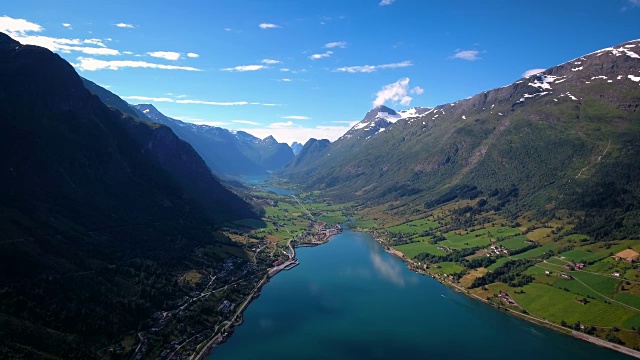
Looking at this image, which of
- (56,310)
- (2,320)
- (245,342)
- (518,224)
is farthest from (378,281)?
(2,320)

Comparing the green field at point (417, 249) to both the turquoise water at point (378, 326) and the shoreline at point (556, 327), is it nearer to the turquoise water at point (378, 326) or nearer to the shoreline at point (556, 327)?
the shoreline at point (556, 327)

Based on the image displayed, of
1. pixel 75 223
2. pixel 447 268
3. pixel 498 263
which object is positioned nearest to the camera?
pixel 75 223

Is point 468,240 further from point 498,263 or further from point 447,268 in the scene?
point 498,263

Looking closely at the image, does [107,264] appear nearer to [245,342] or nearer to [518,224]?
[245,342]

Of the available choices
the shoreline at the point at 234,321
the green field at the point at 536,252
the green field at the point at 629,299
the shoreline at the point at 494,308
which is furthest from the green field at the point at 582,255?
the shoreline at the point at 234,321

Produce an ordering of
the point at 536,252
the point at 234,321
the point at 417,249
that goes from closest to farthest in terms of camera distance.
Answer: the point at 234,321
the point at 536,252
the point at 417,249

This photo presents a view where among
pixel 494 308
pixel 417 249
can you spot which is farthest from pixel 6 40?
pixel 494 308

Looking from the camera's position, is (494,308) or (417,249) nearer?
(494,308)
